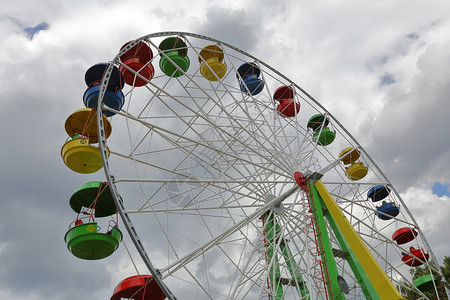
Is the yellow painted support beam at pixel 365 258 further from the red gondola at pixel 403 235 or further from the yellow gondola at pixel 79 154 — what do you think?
the red gondola at pixel 403 235

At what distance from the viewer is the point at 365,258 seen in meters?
8.41

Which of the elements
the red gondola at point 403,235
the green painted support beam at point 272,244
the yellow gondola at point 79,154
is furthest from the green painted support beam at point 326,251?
the red gondola at point 403,235

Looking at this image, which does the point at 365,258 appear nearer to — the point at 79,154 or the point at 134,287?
the point at 134,287

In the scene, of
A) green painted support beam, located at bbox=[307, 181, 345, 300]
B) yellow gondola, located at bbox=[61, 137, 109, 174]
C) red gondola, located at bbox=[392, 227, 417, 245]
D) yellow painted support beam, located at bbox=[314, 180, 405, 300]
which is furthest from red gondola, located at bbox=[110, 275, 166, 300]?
red gondola, located at bbox=[392, 227, 417, 245]

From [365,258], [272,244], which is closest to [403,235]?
[272,244]

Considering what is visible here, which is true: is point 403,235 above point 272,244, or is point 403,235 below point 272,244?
above

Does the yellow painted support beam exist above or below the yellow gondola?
below

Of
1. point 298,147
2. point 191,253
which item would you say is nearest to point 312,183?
point 298,147

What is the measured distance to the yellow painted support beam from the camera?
25.0 ft

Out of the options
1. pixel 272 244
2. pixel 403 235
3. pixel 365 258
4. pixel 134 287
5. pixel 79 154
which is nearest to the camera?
pixel 365 258

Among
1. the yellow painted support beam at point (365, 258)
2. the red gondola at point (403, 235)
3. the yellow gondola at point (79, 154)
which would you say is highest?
the red gondola at point (403, 235)

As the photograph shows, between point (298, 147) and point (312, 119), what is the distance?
189 inches

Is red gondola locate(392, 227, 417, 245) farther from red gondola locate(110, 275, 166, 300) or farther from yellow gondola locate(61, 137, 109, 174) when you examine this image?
yellow gondola locate(61, 137, 109, 174)

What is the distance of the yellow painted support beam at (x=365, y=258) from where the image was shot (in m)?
7.61
